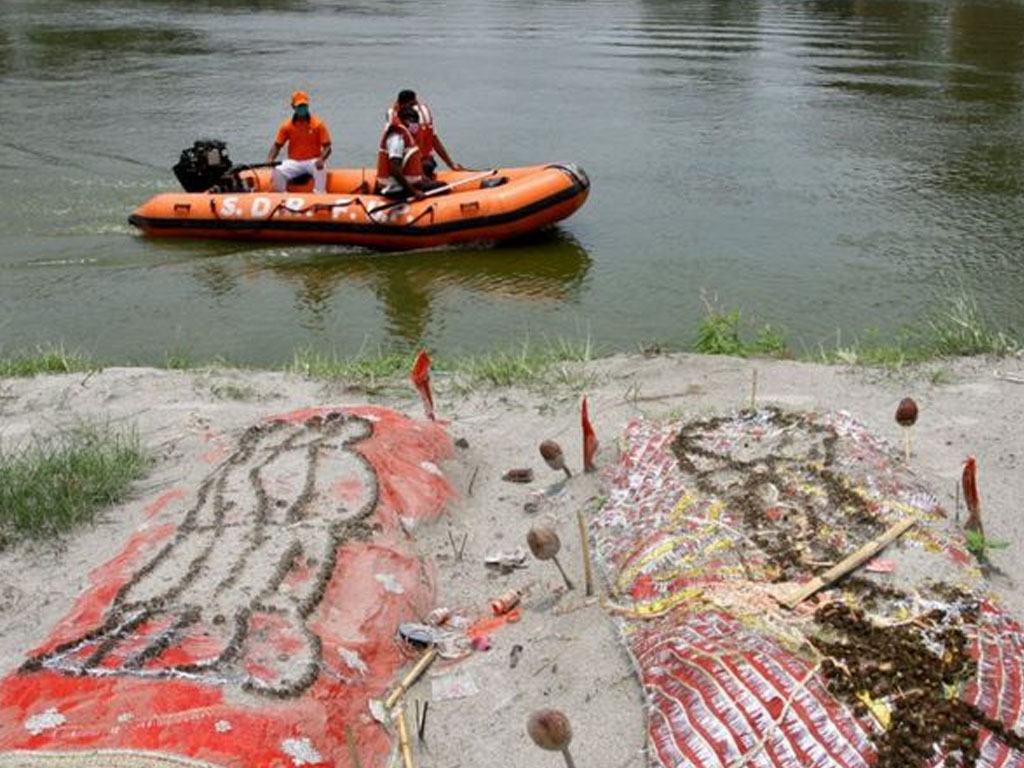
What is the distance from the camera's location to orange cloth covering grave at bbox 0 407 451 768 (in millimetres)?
3412

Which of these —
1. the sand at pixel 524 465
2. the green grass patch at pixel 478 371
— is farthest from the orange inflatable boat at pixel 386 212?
the sand at pixel 524 465

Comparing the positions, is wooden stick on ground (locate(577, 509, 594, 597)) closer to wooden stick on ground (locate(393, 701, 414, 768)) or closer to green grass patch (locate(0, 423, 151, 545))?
wooden stick on ground (locate(393, 701, 414, 768))

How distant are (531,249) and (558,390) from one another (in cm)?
495

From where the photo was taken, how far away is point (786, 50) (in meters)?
20.6

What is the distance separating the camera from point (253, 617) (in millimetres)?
3984

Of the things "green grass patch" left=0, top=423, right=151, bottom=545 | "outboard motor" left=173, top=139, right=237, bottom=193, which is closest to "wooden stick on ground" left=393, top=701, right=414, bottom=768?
"green grass patch" left=0, top=423, right=151, bottom=545

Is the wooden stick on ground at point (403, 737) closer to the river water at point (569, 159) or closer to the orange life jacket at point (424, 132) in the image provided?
the river water at point (569, 159)

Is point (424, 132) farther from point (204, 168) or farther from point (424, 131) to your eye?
point (204, 168)

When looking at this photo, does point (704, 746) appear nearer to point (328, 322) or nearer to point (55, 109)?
point (328, 322)

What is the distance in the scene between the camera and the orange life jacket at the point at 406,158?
425 inches

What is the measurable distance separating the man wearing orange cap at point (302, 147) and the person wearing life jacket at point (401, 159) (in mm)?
794

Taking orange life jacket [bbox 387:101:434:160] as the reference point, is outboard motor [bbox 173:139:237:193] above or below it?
below

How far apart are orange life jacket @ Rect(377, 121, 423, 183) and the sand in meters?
4.48

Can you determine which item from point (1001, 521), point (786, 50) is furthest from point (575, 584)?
point (786, 50)
